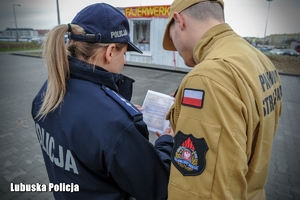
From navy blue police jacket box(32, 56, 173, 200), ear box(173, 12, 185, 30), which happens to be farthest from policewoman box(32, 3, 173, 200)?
ear box(173, 12, 185, 30)

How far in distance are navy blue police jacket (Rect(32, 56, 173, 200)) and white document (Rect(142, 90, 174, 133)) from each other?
2.31 feet

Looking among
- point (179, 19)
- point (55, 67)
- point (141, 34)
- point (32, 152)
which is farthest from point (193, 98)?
point (141, 34)

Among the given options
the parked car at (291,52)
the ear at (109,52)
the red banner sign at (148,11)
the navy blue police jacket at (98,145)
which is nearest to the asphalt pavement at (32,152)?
the navy blue police jacket at (98,145)

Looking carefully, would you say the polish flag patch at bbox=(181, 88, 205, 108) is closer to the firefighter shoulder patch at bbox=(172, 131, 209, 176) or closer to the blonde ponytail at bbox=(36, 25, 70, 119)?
the firefighter shoulder patch at bbox=(172, 131, 209, 176)

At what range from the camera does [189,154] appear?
0.86 meters

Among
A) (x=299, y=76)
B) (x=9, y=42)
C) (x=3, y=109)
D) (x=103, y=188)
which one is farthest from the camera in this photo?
(x=9, y=42)

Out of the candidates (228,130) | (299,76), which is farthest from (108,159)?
(299,76)

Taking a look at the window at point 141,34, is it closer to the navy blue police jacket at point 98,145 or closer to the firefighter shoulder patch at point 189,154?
the navy blue police jacket at point 98,145

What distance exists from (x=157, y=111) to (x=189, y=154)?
97 cm

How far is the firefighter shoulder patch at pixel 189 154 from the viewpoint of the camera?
0.82m

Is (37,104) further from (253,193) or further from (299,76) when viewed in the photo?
(299,76)

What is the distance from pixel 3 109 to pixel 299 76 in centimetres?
1310

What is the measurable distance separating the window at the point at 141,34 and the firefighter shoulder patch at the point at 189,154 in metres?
12.5

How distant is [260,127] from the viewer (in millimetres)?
942
